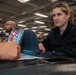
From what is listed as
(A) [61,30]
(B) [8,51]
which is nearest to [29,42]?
(A) [61,30]

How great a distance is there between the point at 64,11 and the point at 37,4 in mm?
6124

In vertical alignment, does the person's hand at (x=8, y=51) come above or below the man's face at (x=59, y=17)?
below

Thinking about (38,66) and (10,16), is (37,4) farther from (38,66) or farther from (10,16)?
(38,66)

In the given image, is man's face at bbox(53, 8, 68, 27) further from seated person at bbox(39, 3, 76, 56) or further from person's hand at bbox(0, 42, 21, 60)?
person's hand at bbox(0, 42, 21, 60)

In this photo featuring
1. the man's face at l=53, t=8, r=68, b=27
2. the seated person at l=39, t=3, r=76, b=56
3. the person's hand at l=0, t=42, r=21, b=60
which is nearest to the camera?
the person's hand at l=0, t=42, r=21, b=60

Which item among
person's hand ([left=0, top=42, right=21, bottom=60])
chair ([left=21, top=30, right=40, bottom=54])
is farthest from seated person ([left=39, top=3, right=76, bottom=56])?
person's hand ([left=0, top=42, right=21, bottom=60])

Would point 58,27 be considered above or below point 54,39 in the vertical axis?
above

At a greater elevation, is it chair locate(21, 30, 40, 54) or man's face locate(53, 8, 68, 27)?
man's face locate(53, 8, 68, 27)

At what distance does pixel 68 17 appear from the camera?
5.55 feet

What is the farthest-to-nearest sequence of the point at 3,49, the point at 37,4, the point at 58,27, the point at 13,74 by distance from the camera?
1. the point at 37,4
2. the point at 58,27
3. the point at 3,49
4. the point at 13,74

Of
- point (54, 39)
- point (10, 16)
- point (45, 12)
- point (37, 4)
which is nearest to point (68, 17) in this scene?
point (54, 39)

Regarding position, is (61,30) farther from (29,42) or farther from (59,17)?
(29,42)

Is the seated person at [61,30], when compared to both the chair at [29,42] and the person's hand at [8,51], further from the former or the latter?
the person's hand at [8,51]

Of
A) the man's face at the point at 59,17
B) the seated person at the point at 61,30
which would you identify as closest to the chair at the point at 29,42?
the seated person at the point at 61,30
